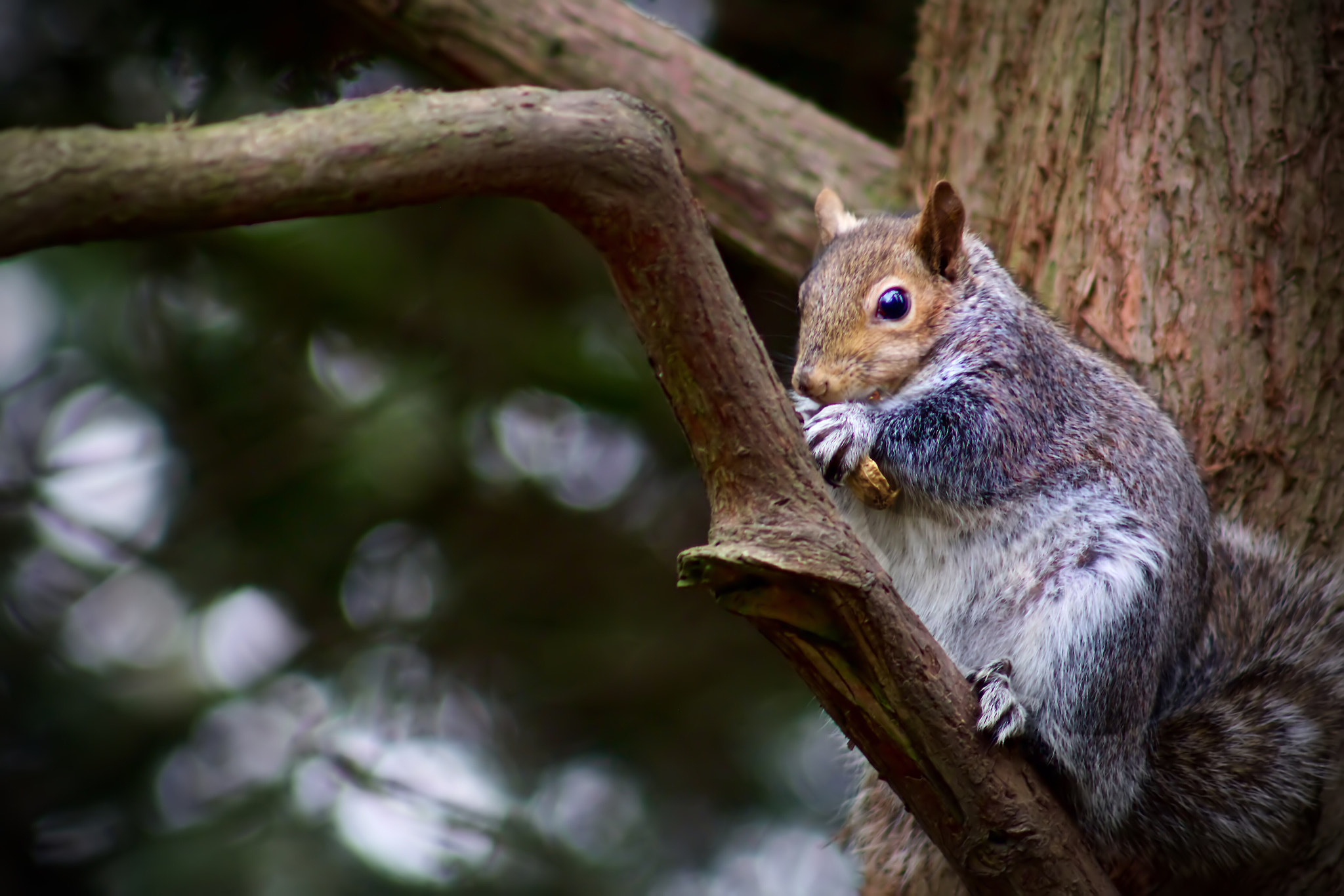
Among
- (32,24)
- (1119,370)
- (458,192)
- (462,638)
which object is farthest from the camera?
(462,638)

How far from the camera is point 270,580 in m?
3.29

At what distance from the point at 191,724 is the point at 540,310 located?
1550 mm

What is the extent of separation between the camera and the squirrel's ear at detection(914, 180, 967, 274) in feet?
6.36

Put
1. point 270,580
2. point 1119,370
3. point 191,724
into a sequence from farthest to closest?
1. point 270,580
2. point 191,724
3. point 1119,370

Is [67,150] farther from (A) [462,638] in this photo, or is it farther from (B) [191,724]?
(A) [462,638]

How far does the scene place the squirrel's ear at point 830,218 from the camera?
7.63 ft

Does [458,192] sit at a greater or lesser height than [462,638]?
greater

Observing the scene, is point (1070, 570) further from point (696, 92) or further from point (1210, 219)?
point (696, 92)

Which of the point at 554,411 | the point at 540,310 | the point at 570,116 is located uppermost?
the point at 570,116

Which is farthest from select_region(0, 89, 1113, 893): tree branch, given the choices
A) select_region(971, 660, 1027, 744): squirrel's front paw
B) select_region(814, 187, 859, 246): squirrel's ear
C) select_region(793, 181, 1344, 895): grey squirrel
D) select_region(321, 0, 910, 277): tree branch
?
select_region(321, 0, 910, 277): tree branch

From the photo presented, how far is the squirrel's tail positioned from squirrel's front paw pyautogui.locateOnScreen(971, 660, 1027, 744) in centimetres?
34

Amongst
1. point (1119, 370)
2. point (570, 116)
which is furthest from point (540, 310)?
point (570, 116)

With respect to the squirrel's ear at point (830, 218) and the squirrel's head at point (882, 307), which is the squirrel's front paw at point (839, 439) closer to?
the squirrel's head at point (882, 307)

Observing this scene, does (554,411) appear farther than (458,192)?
Yes
